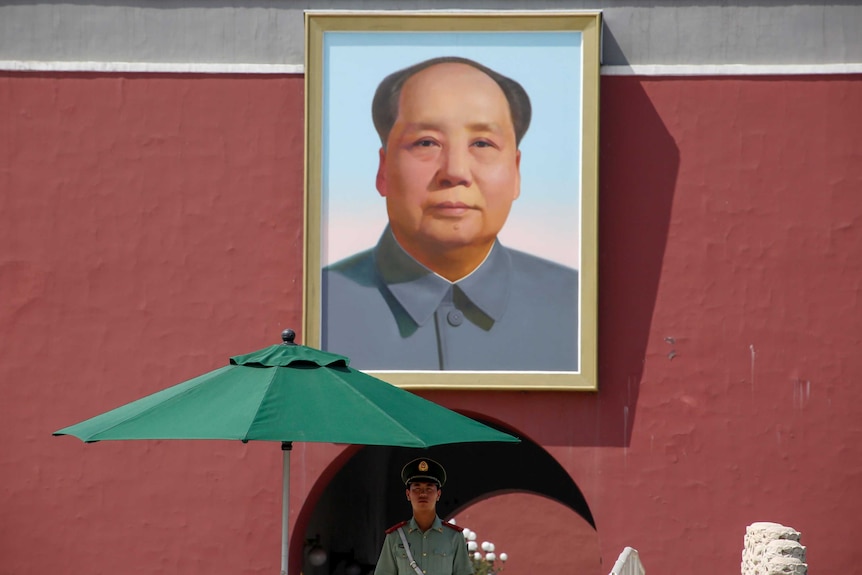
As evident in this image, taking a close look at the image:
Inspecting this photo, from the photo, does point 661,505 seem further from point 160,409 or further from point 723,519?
point 160,409

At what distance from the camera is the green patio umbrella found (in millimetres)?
4641

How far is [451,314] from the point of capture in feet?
27.5

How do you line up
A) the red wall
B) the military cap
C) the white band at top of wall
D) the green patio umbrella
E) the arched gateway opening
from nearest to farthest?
the green patio umbrella, the military cap, the red wall, the white band at top of wall, the arched gateway opening

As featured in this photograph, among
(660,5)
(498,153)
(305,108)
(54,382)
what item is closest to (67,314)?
(54,382)

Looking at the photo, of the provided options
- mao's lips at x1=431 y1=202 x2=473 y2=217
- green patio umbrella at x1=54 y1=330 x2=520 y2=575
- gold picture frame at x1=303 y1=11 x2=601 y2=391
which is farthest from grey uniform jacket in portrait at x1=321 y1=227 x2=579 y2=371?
green patio umbrella at x1=54 y1=330 x2=520 y2=575

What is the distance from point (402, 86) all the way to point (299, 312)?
1.66m

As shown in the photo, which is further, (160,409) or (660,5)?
(660,5)

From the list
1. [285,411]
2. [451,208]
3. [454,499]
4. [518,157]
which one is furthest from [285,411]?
[454,499]

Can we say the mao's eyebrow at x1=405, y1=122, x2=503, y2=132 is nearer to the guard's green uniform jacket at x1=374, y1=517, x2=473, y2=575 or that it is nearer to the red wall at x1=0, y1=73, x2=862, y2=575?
the red wall at x1=0, y1=73, x2=862, y2=575

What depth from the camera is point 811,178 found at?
8344 mm

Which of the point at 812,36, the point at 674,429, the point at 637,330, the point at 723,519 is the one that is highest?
the point at 812,36

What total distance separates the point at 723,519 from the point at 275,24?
14.5 ft

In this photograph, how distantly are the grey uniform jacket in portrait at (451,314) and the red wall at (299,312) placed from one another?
25 cm

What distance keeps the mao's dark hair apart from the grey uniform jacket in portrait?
0.81 meters
